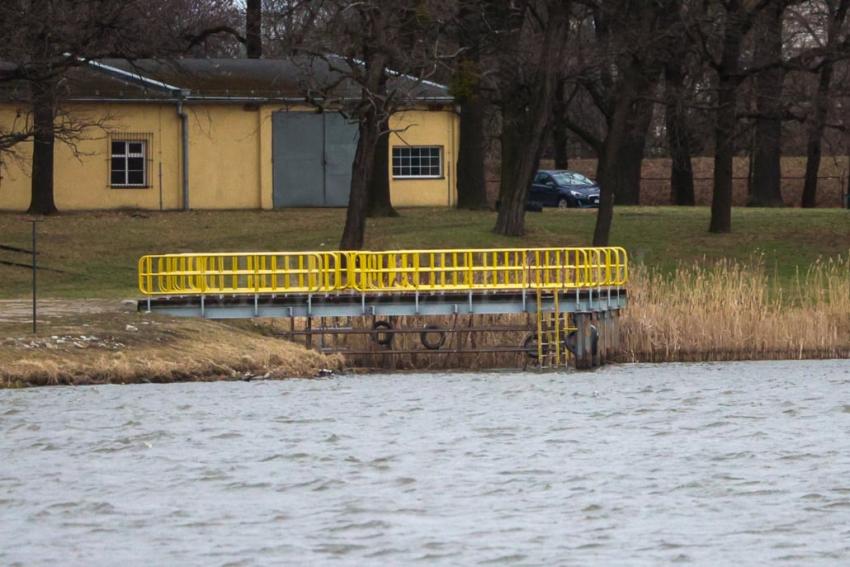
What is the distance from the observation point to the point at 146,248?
1698 inches

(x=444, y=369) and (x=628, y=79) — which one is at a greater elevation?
(x=628, y=79)

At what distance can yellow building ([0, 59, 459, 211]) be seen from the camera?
170 ft

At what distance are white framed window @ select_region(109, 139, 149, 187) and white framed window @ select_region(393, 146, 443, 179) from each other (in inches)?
295

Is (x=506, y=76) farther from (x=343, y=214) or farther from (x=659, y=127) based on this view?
(x=659, y=127)

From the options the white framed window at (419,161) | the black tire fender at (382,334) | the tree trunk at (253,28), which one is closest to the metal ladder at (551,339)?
the black tire fender at (382,334)

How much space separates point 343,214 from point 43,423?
94.2 feet

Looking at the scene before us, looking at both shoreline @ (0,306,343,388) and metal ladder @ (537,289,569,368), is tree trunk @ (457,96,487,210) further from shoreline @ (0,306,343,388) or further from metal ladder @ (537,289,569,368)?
shoreline @ (0,306,343,388)

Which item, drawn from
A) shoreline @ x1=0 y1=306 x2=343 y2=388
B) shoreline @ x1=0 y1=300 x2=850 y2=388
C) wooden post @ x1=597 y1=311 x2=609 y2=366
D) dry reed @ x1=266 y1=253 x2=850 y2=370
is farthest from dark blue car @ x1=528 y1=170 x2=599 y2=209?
shoreline @ x1=0 y1=306 x2=343 y2=388

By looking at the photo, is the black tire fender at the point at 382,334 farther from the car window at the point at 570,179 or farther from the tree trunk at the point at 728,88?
the car window at the point at 570,179

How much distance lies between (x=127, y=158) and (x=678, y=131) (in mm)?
15427

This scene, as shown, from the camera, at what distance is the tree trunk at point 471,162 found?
170ft

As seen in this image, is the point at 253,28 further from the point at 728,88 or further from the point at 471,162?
the point at 728,88

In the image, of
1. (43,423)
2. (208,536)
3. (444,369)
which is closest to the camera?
(208,536)

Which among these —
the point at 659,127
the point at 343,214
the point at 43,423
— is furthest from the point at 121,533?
the point at 659,127
